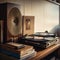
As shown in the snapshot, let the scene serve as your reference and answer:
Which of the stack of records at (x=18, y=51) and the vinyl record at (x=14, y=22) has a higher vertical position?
the vinyl record at (x=14, y=22)

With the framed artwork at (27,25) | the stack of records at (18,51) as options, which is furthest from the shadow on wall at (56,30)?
the stack of records at (18,51)

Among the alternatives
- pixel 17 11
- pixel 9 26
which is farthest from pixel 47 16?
pixel 9 26

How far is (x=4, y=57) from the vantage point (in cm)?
102

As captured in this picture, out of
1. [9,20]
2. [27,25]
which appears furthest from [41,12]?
[9,20]

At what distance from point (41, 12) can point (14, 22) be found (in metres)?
0.89

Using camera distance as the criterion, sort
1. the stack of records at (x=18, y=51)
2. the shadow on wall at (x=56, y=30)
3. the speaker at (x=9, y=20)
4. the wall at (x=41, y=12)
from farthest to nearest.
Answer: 1. the shadow on wall at (x=56, y=30)
2. the wall at (x=41, y=12)
3. the speaker at (x=9, y=20)
4. the stack of records at (x=18, y=51)

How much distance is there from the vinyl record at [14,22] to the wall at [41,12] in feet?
0.79

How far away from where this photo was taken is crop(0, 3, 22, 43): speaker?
1.27 metres

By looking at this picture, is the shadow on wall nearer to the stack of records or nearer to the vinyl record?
the vinyl record

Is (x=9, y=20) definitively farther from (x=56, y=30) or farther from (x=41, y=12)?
(x=56, y=30)

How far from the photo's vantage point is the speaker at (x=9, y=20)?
1.27 m

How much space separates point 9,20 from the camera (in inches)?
50.7

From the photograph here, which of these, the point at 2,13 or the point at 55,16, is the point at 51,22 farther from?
the point at 2,13

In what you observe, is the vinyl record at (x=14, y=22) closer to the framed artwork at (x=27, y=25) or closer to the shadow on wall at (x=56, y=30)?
the framed artwork at (x=27, y=25)
